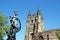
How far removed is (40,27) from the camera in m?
82.2

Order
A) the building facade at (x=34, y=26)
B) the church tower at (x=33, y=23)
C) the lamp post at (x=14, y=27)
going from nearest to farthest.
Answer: the lamp post at (x=14, y=27) → the building facade at (x=34, y=26) → the church tower at (x=33, y=23)

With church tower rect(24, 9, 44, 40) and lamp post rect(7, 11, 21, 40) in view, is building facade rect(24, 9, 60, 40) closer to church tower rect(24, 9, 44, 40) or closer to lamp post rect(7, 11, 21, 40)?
church tower rect(24, 9, 44, 40)

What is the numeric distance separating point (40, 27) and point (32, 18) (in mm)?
5718

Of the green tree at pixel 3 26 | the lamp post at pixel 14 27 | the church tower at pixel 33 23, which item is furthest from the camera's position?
the church tower at pixel 33 23

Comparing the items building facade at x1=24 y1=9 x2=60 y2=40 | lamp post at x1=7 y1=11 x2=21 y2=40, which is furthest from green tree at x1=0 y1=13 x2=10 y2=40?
building facade at x1=24 y1=9 x2=60 y2=40

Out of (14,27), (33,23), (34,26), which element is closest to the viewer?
(14,27)

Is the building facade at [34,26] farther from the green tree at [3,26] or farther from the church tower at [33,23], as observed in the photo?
the green tree at [3,26]

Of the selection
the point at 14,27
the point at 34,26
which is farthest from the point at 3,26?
the point at 34,26

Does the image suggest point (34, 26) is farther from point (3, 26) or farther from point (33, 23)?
point (3, 26)

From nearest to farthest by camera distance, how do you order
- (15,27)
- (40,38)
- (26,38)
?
(15,27), (40,38), (26,38)

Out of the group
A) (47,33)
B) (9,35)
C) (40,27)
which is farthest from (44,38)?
(9,35)

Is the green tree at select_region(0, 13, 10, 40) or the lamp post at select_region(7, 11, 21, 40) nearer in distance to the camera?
the lamp post at select_region(7, 11, 21, 40)

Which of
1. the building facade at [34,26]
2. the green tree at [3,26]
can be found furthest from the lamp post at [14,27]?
the building facade at [34,26]

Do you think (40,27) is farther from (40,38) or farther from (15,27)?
(15,27)
